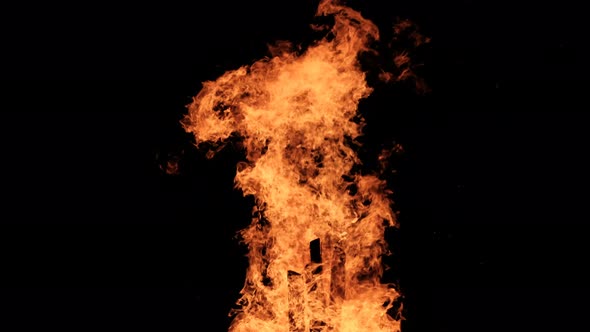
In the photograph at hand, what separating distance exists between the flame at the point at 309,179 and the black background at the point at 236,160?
0.30 meters

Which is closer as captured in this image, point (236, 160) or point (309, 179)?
point (309, 179)

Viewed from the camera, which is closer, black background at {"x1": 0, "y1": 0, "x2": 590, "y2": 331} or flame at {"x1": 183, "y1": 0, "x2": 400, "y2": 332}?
flame at {"x1": 183, "y1": 0, "x2": 400, "y2": 332}

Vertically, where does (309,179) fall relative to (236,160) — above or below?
below

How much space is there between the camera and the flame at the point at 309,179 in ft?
11.7

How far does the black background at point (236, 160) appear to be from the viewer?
4000 millimetres

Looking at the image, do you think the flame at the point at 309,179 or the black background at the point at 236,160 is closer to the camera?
the flame at the point at 309,179

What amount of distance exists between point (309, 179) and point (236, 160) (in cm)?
85

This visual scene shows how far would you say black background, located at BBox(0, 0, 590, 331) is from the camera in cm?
400

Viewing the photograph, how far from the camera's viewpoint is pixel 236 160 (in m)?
4.26

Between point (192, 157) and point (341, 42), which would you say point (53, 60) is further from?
point (341, 42)

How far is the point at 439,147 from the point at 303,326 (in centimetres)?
177

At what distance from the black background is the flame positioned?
0.30 m

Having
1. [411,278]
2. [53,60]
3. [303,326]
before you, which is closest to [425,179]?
[411,278]

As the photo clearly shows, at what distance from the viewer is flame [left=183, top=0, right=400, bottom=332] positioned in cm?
357
